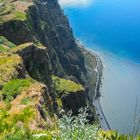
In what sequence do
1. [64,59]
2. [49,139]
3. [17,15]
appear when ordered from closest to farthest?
[49,139], [17,15], [64,59]

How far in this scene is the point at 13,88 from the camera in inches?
1198

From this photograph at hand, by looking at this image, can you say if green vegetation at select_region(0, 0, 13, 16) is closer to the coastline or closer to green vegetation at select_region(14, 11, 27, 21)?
green vegetation at select_region(14, 11, 27, 21)

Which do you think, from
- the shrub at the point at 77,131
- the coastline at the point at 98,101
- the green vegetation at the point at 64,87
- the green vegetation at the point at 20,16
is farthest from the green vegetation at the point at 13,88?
the coastline at the point at 98,101

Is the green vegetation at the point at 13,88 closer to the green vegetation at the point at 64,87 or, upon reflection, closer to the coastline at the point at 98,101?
A: the green vegetation at the point at 64,87

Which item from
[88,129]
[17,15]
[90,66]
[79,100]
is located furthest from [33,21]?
[90,66]

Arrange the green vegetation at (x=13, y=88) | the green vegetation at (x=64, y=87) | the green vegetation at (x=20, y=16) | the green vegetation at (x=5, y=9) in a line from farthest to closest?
the green vegetation at (x=5, y=9)
the green vegetation at (x=20, y=16)
the green vegetation at (x=64, y=87)
the green vegetation at (x=13, y=88)

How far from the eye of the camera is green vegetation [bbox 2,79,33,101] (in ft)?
96.1

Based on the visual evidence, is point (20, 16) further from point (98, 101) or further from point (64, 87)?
point (98, 101)

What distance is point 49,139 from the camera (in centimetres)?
1914

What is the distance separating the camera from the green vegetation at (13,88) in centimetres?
2928

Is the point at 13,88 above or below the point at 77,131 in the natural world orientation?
below

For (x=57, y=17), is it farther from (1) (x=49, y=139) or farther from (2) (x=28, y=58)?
(1) (x=49, y=139)

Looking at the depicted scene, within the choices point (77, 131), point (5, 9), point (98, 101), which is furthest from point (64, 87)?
point (98, 101)

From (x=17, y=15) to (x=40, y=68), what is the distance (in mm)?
29047
